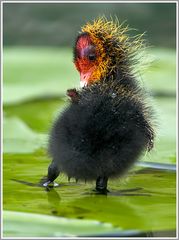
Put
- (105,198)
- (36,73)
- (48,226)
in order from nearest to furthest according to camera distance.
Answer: (48,226) → (105,198) → (36,73)

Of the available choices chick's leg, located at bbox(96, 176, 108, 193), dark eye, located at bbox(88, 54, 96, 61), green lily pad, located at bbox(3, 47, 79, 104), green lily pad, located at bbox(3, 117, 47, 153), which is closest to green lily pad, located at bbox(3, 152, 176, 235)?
chick's leg, located at bbox(96, 176, 108, 193)

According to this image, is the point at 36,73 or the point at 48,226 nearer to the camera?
the point at 48,226

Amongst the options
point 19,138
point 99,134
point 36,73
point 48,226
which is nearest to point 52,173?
point 99,134

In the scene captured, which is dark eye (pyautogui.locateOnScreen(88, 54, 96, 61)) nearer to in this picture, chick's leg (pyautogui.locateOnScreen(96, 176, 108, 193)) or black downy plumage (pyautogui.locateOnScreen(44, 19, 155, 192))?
black downy plumage (pyautogui.locateOnScreen(44, 19, 155, 192))

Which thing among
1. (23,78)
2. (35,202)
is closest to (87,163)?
(35,202)

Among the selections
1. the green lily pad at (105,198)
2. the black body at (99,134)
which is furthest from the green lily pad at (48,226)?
the black body at (99,134)

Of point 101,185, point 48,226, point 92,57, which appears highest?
point 92,57

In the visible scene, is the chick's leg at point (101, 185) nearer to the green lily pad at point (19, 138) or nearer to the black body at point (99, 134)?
the black body at point (99, 134)

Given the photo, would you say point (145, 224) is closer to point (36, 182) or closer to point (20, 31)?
point (36, 182)

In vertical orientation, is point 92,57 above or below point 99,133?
above

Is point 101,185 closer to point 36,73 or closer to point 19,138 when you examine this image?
point 19,138
